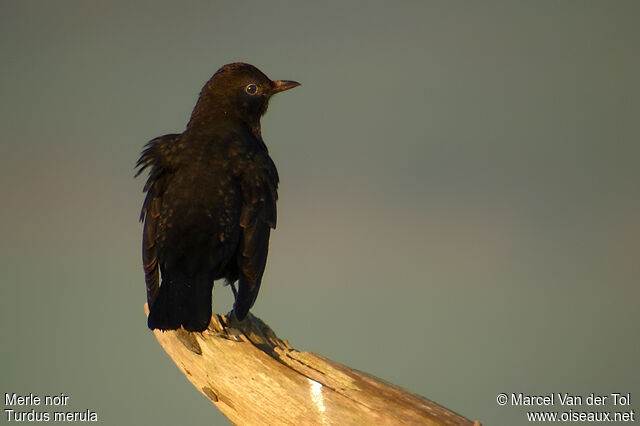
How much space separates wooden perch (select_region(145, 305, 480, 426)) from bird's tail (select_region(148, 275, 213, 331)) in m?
0.27

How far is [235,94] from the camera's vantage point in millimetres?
6156

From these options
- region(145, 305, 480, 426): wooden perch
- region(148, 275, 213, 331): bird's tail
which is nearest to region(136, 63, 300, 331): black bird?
region(148, 275, 213, 331): bird's tail

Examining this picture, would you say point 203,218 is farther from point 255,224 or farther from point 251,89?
point 251,89

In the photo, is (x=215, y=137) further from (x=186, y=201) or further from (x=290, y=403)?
(x=290, y=403)

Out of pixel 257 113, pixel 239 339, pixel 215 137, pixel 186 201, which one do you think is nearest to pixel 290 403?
pixel 239 339

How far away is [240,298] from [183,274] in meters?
0.39

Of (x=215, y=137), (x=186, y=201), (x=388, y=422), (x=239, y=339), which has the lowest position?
(x=388, y=422)

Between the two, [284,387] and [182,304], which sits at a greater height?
[182,304]

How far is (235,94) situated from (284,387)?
7.66 ft

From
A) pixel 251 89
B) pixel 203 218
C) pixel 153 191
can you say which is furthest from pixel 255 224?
pixel 251 89

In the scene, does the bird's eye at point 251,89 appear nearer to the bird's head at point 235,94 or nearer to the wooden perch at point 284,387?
the bird's head at point 235,94

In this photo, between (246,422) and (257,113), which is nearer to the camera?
(246,422)

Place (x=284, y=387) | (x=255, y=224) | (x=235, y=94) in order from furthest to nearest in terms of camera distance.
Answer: (x=235, y=94)
(x=255, y=224)
(x=284, y=387)

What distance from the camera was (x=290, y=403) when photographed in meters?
4.91
